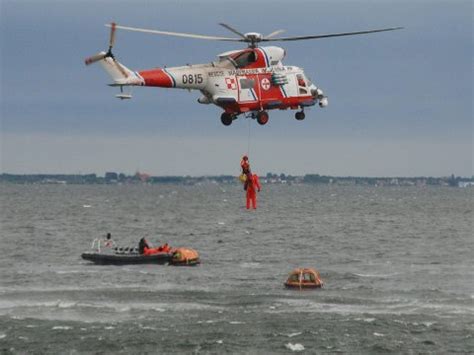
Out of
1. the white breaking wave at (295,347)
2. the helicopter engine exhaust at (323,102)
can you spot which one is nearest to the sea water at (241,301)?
the white breaking wave at (295,347)

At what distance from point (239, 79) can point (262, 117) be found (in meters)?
2.45

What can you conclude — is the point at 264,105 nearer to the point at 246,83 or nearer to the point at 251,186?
the point at 246,83

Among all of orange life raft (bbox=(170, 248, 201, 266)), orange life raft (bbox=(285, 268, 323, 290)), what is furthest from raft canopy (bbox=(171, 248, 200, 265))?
orange life raft (bbox=(285, 268, 323, 290))

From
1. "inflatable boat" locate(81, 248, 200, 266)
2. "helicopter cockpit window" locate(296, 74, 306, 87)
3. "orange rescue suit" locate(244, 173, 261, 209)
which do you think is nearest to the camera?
"orange rescue suit" locate(244, 173, 261, 209)

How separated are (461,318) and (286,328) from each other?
14135 mm

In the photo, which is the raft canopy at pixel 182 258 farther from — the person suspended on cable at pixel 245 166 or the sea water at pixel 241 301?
the person suspended on cable at pixel 245 166

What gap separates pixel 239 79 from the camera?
47281mm

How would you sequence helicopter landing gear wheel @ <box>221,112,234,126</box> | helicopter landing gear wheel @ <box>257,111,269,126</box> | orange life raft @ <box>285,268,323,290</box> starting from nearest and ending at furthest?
helicopter landing gear wheel @ <box>221,112,234,126</box>, helicopter landing gear wheel @ <box>257,111,269,126</box>, orange life raft @ <box>285,268,323,290</box>

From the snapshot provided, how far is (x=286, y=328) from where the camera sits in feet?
242

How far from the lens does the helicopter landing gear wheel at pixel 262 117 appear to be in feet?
150

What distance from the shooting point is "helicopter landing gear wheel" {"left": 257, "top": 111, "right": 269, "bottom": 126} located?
4566cm

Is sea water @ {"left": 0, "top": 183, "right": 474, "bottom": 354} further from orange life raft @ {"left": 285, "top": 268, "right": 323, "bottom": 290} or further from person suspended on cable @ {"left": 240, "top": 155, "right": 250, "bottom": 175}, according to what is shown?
person suspended on cable @ {"left": 240, "top": 155, "right": 250, "bottom": 175}

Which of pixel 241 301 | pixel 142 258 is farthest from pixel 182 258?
pixel 241 301

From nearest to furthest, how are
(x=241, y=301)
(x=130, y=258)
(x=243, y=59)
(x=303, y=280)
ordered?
Answer: 1. (x=243, y=59)
2. (x=241, y=301)
3. (x=303, y=280)
4. (x=130, y=258)
